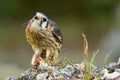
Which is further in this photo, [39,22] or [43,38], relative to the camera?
[43,38]

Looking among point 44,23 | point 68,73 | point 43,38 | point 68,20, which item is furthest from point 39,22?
point 68,20

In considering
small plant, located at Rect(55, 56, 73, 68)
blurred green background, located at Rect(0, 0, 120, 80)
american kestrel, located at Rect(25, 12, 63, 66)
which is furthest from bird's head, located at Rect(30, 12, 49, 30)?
blurred green background, located at Rect(0, 0, 120, 80)

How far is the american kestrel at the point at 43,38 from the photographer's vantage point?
6.38 meters

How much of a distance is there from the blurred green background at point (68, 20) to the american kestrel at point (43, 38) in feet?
36.5

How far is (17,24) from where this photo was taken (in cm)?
2186

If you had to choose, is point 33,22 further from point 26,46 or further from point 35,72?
point 26,46

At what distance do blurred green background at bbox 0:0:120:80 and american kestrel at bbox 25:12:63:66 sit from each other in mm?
11139

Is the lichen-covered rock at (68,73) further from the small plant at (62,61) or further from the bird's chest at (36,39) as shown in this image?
the bird's chest at (36,39)

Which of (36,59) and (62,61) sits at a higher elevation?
(36,59)

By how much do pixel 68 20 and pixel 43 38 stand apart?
15.1 metres

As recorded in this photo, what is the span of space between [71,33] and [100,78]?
15.0 m

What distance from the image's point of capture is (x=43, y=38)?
6.71 meters

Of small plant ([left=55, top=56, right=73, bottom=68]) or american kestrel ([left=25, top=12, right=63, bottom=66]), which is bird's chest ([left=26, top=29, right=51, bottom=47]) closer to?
american kestrel ([left=25, top=12, right=63, bottom=66])

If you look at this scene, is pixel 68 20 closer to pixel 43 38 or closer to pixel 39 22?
pixel 43 38
